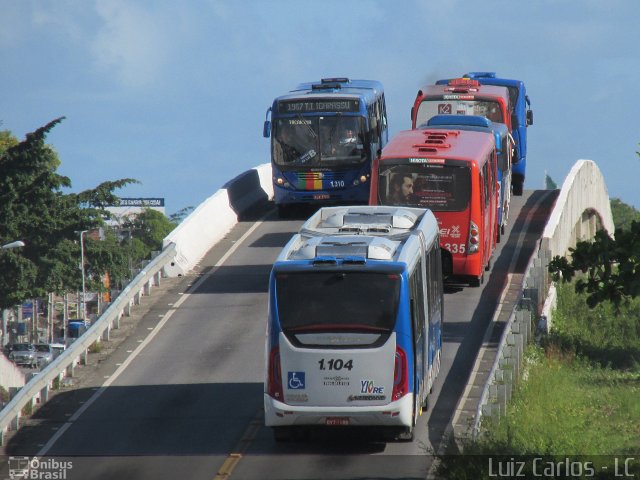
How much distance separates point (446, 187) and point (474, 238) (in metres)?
1.40

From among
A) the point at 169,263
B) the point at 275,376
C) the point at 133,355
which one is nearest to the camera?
the point at 275,376

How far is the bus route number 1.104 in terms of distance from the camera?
20625 mm

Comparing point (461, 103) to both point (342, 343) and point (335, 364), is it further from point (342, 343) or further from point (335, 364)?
point (335, 364)

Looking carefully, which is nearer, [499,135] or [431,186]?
[431,186]

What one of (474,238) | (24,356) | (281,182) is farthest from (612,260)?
(24,356)

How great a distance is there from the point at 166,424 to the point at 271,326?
12.3 ft

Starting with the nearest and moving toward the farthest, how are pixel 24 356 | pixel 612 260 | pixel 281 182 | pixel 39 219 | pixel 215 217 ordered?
pixel 612 260 < pixel 215 217 < pixel 281 182 < pixel 39 219 < pixel 24 356

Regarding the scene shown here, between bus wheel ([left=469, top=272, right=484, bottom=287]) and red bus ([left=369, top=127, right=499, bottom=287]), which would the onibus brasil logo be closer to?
red bus ([left=369, top=127, right=499, bottom=287])

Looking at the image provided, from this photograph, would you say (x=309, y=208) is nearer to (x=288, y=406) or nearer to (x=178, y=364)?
(x=178, y=364)

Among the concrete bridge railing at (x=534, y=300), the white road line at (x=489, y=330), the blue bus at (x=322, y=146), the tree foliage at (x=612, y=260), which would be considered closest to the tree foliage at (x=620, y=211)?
the concrete bridge railing at (x=534, y=300)

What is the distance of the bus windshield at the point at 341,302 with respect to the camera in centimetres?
2070

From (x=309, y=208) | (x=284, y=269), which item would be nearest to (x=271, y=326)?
(x=284, y=269)

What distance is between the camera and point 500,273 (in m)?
35.3

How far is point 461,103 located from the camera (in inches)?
1705
